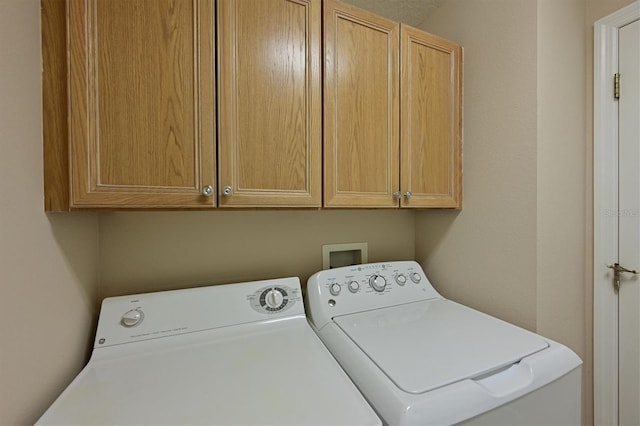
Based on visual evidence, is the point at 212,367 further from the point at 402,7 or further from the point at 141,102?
the point at 402,7

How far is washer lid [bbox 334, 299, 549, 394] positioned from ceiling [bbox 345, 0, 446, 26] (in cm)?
155

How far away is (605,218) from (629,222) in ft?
0.22

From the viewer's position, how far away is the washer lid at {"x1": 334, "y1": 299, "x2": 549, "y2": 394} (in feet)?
2.27

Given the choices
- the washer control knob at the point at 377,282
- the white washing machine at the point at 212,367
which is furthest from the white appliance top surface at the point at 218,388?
the washer control knob at the point at 377,282

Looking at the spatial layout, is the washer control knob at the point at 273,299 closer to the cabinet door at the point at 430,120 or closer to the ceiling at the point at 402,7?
the cabinet door at the point at 430,120

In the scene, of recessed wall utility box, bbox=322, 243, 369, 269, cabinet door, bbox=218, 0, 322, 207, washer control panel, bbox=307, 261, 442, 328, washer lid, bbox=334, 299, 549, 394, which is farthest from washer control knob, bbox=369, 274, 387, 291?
cabinet door, bbox=218, 0, 322, 207

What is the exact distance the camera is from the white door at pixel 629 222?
103cm

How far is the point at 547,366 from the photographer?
0.76 m

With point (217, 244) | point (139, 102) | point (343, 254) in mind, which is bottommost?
point (343, 254)

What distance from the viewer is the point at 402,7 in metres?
1.39

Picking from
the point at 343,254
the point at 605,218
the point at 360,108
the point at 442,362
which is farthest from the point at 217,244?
the point at 605,218

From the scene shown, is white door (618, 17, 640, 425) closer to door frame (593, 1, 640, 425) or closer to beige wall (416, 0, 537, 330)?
door frame (593, 1, 640, 425)

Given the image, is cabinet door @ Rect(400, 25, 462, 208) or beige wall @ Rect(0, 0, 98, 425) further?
cabinet door @ Rect(400, 25, 462, 208)

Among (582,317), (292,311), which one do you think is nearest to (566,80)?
(582,317)
